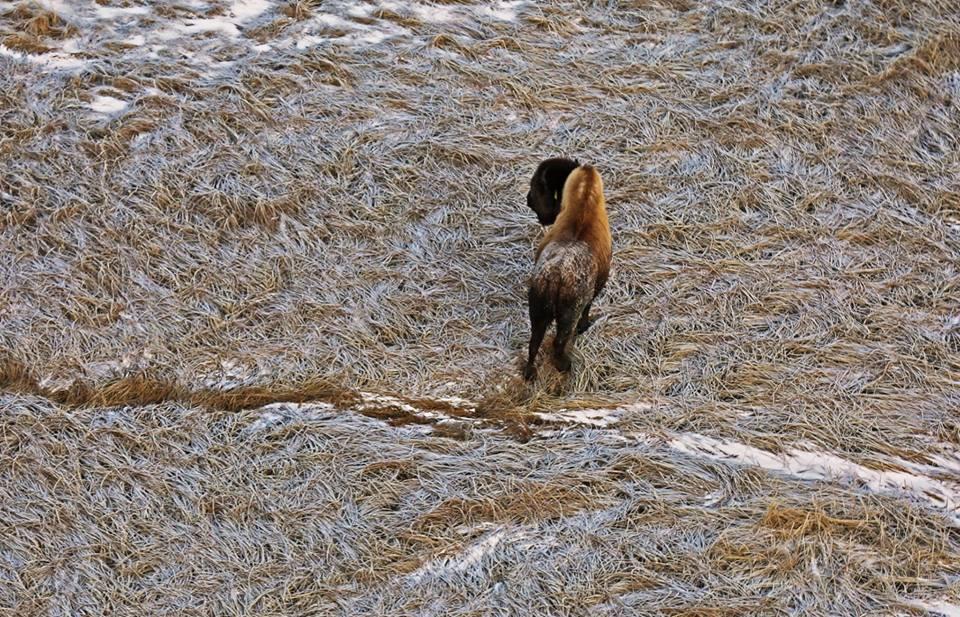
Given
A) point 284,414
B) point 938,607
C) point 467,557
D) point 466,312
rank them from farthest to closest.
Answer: point 466,312 < point 284,414 < point 467,557 < point 938,607

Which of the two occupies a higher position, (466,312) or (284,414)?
(466,312)

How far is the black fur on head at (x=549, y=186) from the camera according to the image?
4.67 metres

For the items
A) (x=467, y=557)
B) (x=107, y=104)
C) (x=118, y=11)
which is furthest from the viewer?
(x=118, y=11)

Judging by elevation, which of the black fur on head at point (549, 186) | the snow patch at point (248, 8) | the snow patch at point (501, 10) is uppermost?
the snow patch at point (501, 10)

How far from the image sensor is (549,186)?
473cm

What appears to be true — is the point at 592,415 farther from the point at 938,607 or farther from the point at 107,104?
the point at 107,104

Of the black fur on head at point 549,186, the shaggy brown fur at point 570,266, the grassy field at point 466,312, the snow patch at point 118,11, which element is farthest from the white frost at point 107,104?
the shaggy brown fur at point 570,266

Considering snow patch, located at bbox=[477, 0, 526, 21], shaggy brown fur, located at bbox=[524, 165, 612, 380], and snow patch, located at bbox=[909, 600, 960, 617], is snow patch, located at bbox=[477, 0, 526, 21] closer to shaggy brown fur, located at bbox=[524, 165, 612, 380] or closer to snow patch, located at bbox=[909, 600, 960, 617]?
shaggy brown fur, located at bbox=[524, 165, 612, 380]

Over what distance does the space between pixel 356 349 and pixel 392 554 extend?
45.9 inches

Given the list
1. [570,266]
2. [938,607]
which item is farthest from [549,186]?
[938,607]

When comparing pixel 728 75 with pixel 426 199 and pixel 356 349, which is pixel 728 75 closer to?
pixel 426 199

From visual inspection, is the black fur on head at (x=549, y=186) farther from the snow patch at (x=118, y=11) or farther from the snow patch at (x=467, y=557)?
the snow patch at (x=118, y=11)

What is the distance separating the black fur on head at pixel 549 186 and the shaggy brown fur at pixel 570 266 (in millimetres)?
153

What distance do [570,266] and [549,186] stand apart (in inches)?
26.6
